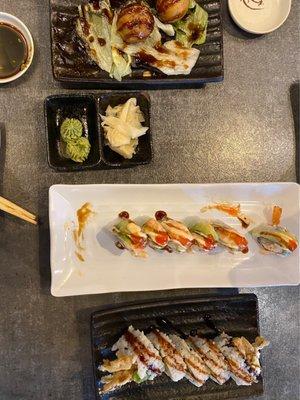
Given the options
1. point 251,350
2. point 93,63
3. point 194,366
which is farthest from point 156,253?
point 93,63

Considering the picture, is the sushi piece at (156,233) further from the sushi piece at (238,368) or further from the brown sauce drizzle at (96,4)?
the brown sauce drizzle at (96,4)

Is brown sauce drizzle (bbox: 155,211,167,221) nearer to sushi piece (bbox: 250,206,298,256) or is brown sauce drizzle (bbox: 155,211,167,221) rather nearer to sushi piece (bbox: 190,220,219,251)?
sushi piece (bbox: 190,220,219,251)

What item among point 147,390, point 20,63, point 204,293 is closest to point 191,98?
point 20,63

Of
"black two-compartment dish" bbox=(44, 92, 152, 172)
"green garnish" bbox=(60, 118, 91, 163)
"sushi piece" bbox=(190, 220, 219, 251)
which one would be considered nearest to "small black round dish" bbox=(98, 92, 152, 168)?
"black two-compartment dish" bbox=(44, 92, 152, 172)

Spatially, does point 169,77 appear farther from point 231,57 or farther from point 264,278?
point 264,278

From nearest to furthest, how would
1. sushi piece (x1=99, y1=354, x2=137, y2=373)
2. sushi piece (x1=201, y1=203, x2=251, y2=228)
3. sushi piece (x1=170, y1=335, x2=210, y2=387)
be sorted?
sushi piece (x1=99, y1=354, x2=137, y2=373) → sushi piece (x1=170, y1=335, x2=210, y2=387) → sushi piece (x1=201, y1=203, x2=251, y2=228)

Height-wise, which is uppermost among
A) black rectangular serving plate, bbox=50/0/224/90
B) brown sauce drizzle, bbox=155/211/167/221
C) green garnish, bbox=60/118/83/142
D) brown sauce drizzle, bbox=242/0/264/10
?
brown sauce drizzle, bbox=242/0/264/10
